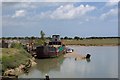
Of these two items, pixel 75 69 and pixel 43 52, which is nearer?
pixel 75 69

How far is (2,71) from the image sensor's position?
31953 mm

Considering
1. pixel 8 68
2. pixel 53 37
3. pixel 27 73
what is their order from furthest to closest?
pixel 53 37 → pixel 27 73 → pixel 8 68

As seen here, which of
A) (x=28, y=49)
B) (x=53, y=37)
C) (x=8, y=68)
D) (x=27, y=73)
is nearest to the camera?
(x=8, y=68)

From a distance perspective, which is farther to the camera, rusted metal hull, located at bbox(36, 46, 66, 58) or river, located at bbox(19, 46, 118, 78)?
rusted metal hull, located at bbox(36, 46, 66, 58)

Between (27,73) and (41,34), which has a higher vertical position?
(41,34)

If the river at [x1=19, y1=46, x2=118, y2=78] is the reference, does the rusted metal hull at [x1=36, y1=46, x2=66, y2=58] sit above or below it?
above

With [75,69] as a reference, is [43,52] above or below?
above

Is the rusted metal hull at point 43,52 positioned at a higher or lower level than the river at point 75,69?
higher

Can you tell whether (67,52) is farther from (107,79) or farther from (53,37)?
(107,79)

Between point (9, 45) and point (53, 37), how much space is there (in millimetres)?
20081

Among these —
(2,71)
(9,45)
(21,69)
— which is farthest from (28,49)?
(2,71)

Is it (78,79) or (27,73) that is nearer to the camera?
(78,79)

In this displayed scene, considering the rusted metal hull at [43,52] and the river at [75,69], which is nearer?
the river at [75,69]

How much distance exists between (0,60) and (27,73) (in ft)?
12.7
